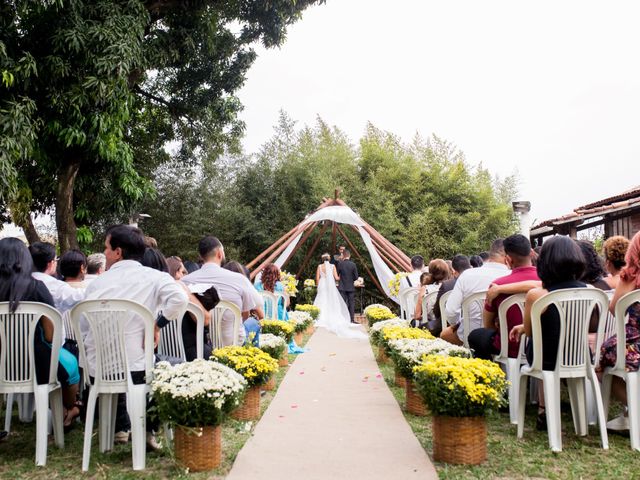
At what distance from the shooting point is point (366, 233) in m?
14.1

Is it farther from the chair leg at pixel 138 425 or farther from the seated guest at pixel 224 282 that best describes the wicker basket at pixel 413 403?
the chair leg at pixel 138 425

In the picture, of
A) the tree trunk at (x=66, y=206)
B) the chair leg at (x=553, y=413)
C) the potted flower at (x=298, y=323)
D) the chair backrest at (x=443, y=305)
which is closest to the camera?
the chair leg at (x=553, y=413)

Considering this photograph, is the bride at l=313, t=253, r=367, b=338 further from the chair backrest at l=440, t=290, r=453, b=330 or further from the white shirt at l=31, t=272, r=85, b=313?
the white shirt at l=31, t=272, r=85, b=313

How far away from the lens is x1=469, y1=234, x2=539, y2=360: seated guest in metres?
4.48

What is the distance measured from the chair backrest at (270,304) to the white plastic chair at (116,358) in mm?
5604

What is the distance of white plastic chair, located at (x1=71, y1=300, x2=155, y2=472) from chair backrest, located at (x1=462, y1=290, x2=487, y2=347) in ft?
9.30

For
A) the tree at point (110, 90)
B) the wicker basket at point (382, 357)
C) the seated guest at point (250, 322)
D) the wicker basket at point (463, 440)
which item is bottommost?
the wicker basket at point (382, 357)

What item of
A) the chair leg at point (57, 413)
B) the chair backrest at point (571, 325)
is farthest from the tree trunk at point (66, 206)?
the chair backrest at point (571, 325)

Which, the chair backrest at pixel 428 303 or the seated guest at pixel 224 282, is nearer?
the seated guest at pixel 224 282

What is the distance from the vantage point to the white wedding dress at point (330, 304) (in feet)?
44.7

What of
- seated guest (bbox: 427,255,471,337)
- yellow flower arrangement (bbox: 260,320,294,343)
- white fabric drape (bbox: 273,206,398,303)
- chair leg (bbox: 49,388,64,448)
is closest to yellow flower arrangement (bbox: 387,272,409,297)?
white fabric drape (bbox: 273,206,398,303)

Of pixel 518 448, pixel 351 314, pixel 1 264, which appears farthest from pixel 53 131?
pixel 518 448

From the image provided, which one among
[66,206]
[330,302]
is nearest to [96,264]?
[66,206]

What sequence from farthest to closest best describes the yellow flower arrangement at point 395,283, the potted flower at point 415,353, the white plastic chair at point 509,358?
the yellow flower arrangement at point 395,283
the potted flower at point 415,353
the white plastic chair at point 509,358
